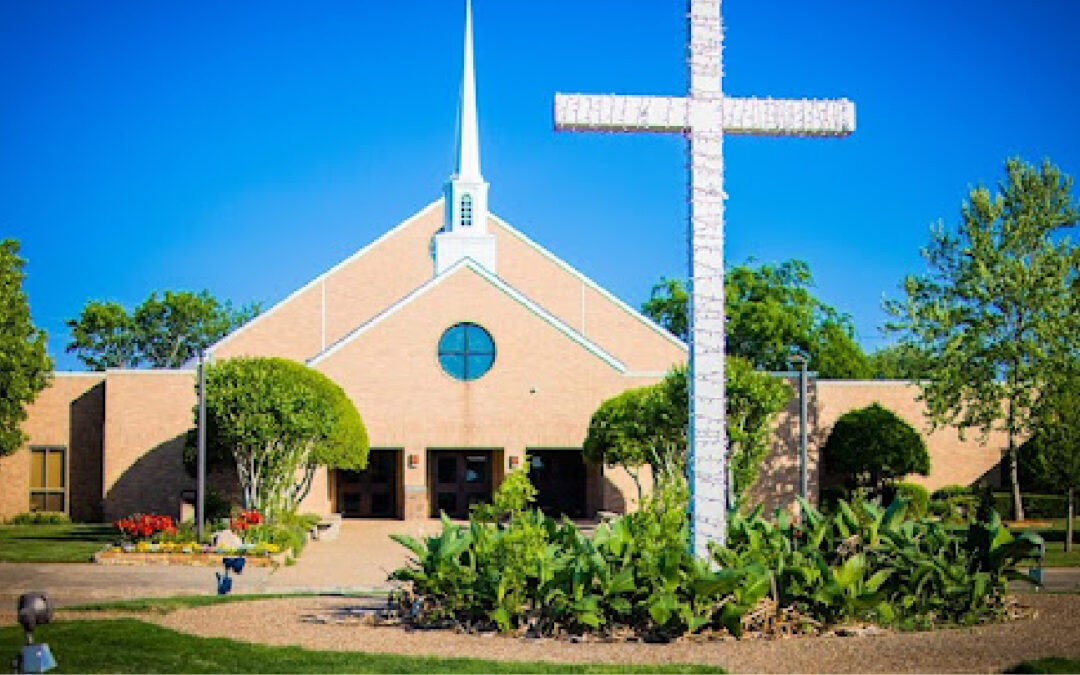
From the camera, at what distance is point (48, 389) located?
134 feet

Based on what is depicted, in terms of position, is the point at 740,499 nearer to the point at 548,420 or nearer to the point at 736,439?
the point at 736,439

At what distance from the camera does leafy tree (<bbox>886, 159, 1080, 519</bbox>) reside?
3781cm

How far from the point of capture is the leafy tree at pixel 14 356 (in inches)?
1451

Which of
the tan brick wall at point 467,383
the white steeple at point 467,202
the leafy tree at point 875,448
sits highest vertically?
the white steeple at point 467,202

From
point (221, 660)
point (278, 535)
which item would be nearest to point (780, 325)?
point (278, 535)

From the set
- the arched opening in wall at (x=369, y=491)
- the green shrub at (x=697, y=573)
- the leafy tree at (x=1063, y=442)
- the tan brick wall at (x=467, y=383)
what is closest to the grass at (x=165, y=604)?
the green shrub at (x=697, y=573)

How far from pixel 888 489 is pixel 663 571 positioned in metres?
28.7

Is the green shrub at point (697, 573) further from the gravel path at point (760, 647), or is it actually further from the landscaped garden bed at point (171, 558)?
the landscaped garden bed at point (171, 558)

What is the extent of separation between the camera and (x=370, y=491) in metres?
41.9

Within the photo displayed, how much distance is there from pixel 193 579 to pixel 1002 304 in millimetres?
25229

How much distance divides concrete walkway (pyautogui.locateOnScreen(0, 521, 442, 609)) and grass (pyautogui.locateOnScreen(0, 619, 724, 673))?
18.7 feet

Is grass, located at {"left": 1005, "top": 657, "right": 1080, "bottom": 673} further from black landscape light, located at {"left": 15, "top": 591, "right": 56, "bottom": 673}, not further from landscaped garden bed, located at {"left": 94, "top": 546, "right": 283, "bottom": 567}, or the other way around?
landscaped garden bed, located at {"left": 94, "top": 546, "right": 283, "bottom": 567}

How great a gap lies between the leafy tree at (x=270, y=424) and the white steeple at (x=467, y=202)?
39.4ft

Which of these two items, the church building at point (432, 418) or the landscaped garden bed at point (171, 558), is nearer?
the landscaped garden bed at point (171, 558)
